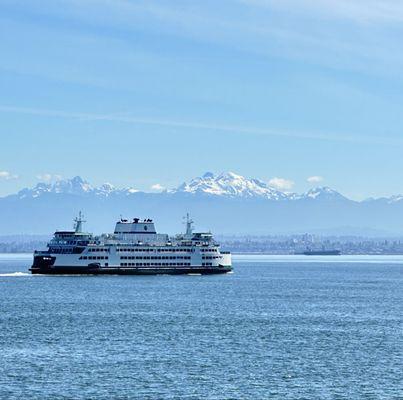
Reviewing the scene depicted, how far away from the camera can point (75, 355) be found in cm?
7025

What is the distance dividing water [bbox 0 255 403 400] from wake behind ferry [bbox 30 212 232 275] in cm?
3320

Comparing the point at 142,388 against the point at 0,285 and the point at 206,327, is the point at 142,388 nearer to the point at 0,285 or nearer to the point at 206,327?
the point at 206,327

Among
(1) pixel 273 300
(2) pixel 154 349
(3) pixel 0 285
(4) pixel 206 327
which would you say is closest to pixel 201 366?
(2) pixel 154 349

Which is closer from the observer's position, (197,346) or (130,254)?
(197,346)

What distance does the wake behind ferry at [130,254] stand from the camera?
544ft

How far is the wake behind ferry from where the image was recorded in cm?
16575

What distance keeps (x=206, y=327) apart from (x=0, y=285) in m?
70.4

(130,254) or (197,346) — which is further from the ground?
(130,254)

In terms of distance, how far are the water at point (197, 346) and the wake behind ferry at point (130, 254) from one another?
109 feet

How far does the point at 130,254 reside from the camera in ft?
566

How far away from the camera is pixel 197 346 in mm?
75875

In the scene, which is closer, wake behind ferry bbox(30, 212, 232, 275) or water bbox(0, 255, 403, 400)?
water bbox(0, 255, 403, 400)

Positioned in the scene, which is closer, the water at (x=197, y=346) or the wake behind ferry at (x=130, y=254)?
the water at (x=197, y=346)

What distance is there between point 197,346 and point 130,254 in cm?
9746
